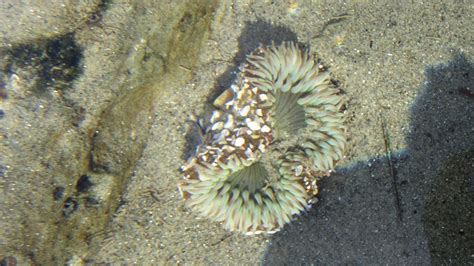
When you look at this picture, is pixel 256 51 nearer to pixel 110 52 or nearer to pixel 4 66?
pixel 110 52

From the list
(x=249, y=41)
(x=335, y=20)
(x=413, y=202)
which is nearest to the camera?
(x=413, y=202)

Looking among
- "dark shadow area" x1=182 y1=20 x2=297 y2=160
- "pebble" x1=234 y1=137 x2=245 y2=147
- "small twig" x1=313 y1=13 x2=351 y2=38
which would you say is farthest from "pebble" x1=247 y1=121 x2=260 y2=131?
"small twig" x1=313 y1=13 x2=351 y2=38

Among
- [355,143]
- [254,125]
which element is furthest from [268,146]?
[355,143]

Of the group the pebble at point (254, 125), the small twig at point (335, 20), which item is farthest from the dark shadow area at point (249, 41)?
the pebble at point (254, 125)

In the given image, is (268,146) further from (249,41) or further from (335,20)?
(335,20)

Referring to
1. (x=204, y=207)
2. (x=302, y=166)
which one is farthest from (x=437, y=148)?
(x=204, y=207)
